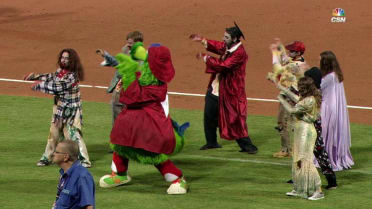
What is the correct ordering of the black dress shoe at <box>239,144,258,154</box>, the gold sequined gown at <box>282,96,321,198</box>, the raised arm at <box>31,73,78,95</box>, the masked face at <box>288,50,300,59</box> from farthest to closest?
1. the black dress shoe at <box>239,144,258,154</box>
2. the masked face at <box>288,50,300,59</box>
3. the raised arm at <box>31,73,78,95</box>
4. the gold sequined gown at <box>282,96,321,198</box>

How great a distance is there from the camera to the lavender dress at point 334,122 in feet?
48.1

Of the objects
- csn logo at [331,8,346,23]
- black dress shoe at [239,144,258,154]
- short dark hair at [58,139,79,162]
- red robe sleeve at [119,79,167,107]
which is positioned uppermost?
csn logo at [331,8,346,23]

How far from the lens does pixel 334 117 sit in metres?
14.7

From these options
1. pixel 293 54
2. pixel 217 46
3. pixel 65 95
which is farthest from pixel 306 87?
pixel 65 95

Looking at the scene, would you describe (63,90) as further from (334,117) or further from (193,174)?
(334,117)

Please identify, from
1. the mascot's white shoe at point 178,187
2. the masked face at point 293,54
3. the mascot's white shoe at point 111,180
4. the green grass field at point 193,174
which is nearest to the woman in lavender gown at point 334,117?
the green grass field at point 193,174

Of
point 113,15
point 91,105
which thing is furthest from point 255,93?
point 113,15

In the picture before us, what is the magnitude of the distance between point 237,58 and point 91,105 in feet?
18.6

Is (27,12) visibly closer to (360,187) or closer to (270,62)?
(270,62)

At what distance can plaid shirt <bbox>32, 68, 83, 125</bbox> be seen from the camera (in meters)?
14.1

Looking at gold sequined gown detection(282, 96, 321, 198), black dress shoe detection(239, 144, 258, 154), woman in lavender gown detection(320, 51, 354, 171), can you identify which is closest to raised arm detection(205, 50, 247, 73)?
black dress shoe detection(239, 144, 258, 154)

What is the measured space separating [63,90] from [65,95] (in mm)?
140

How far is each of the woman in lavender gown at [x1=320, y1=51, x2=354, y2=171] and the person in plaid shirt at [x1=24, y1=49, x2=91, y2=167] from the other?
3.73 m

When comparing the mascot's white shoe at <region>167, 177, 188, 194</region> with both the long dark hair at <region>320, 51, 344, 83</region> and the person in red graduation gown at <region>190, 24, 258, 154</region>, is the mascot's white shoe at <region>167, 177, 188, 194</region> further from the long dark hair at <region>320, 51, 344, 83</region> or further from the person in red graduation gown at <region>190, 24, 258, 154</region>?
the long dark hair at <region>320, 51, 344, 83</region>
